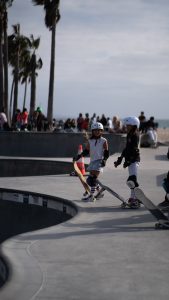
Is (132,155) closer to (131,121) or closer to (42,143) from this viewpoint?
(131,121)

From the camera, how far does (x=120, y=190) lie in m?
13.1

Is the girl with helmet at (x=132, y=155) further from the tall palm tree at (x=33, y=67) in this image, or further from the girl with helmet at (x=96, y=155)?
the tall palm tree at (x=33, y=67)

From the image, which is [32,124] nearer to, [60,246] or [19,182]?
[19,182]

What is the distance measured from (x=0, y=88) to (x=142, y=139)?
11.5 meters

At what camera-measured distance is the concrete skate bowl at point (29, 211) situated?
11263 mm

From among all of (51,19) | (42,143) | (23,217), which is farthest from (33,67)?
(23,217)

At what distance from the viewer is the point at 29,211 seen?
1211 cm

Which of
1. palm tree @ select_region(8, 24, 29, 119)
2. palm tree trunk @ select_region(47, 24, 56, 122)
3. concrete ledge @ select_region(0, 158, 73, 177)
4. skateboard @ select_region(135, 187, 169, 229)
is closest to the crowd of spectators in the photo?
palm tree trunk @ select_region(47, 24, 56, 122)

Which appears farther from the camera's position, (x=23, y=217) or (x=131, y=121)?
(x=23, y=217)

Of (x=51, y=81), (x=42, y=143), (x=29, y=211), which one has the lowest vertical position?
(x=29, y=211)

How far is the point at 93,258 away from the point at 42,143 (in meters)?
22.4

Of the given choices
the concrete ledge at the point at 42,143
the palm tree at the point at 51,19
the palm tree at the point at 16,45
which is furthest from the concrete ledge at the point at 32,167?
the palm tree at the point at 16,45

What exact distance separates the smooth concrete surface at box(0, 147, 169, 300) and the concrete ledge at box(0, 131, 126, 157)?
17.9 meters

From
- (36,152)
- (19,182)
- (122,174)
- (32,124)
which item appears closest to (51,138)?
(36,152)
